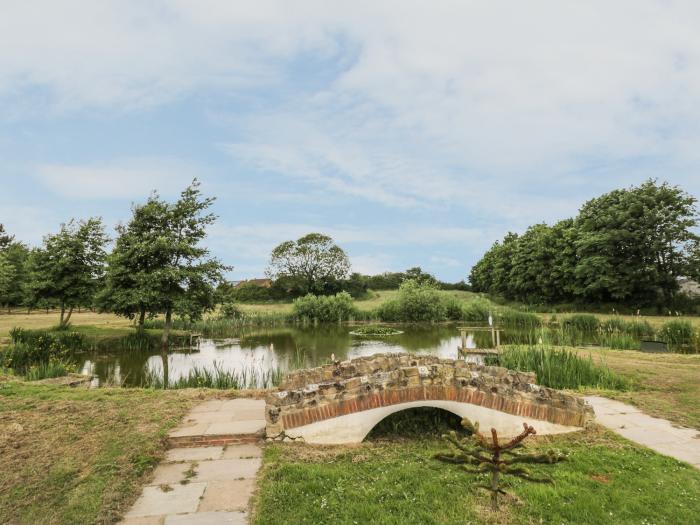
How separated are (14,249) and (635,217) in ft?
176

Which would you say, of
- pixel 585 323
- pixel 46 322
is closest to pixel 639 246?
pixel 585 323

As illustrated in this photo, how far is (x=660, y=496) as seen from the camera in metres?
3.52

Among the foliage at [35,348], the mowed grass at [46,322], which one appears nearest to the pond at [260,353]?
the foliage at [35,348]

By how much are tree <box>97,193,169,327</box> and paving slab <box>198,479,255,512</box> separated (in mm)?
15993

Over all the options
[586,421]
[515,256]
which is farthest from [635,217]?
[586,421]

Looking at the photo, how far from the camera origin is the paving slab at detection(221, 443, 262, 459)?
457 cm

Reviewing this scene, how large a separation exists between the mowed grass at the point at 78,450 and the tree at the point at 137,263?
11636 mm

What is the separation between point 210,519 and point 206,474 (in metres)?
0.91

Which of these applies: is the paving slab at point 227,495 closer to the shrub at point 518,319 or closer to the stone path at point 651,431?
the stone path at point 651,431

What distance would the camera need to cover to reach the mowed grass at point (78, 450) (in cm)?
351

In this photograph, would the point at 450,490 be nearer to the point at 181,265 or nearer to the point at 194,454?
the point at 194,454

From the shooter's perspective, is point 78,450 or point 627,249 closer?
point 78,450

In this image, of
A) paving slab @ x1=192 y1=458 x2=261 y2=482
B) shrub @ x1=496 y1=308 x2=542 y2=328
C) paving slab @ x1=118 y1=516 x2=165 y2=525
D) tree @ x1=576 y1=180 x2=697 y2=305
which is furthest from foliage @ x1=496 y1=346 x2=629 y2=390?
tree @ x1=576 y1=180 x2=697 y2=305

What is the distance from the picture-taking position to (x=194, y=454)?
4648 mm
